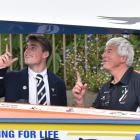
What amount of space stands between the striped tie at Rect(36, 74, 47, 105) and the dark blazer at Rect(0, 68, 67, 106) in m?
0.09

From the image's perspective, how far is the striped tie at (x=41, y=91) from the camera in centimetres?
530

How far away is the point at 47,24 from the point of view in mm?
4715

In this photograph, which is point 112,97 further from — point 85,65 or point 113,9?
point 85,65

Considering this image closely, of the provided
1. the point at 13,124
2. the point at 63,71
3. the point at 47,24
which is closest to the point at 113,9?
the point at 47,24

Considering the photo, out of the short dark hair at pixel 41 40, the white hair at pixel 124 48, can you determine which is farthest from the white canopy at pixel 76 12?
the short dark hair at pixel 41 40

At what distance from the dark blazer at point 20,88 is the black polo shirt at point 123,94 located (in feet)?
1.22

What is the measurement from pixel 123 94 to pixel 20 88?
2.84ft

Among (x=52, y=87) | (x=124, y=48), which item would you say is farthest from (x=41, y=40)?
(x=124, y=48)

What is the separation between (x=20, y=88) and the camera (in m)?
5.38

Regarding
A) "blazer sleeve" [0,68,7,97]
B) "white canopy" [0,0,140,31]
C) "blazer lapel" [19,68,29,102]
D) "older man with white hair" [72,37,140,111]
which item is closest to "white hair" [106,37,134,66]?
"older man with white hair" [72,37,140,111]

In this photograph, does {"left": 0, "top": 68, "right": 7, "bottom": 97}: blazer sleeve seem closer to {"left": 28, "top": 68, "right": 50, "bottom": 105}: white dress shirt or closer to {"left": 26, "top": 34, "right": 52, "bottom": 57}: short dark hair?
{"left": 28, "top": 68, "right": 50, "bottom": 105}: white dress shirt

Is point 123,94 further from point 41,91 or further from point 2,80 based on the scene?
point 2,80

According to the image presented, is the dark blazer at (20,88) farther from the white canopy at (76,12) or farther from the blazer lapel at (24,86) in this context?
the white canopy at (76,12)

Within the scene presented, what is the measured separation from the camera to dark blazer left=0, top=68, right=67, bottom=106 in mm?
5363
